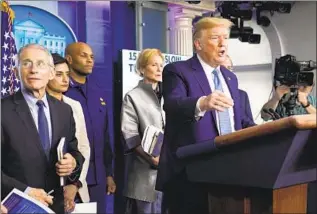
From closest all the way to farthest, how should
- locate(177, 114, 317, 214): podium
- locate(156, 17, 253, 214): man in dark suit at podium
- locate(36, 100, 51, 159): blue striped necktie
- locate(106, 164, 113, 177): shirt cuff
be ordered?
locate(177, 114, 317, 214): podium → locate(156, 17, 253, 214): man in dark suit at podium → locate(36, 100, 51, 159): blue striped necktie → locate(106, 164, 113, 177): shirt cuff

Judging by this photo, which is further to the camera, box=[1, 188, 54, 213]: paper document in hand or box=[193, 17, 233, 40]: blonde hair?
box=[1, 188, 54, 213]: paper document in hand

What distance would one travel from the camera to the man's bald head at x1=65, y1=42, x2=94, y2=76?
6.10 feet

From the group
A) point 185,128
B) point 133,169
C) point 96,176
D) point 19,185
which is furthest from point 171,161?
point 19,185

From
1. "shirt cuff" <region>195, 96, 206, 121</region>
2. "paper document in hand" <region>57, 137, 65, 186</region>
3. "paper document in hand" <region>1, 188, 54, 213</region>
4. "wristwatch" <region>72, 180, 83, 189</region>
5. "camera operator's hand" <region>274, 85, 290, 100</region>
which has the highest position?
"camera operator's hand" <region>274, 85, 290, 100</region>

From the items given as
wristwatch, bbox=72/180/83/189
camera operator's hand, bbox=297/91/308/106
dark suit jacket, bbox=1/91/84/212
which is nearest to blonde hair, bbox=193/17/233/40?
camera operator's hand, bbox=297/91/308/106

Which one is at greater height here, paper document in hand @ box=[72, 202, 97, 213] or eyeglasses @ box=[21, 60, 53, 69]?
eyeglasses @ box=[21, 60, 53, 69]

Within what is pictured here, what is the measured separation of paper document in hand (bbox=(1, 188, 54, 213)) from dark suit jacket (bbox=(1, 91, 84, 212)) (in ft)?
0.06

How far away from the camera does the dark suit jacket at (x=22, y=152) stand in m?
1.74

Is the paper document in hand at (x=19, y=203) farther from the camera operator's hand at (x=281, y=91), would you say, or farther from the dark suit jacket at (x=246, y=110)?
the camera operator's hand at (x=281, y=91)

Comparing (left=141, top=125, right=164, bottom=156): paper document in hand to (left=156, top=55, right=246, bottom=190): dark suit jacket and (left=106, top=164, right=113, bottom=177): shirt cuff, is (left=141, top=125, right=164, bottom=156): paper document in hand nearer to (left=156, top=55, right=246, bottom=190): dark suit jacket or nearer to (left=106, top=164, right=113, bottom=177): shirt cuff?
(left=156, top=55, right=246, bottom=190): dark suit jacket

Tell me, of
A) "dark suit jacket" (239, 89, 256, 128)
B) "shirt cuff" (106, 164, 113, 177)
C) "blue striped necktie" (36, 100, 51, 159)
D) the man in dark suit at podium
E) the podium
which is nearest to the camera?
the podium

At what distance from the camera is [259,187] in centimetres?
114

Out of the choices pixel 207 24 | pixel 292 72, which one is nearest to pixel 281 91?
pixel 292 72

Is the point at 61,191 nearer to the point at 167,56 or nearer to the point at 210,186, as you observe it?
the point at 167,56
